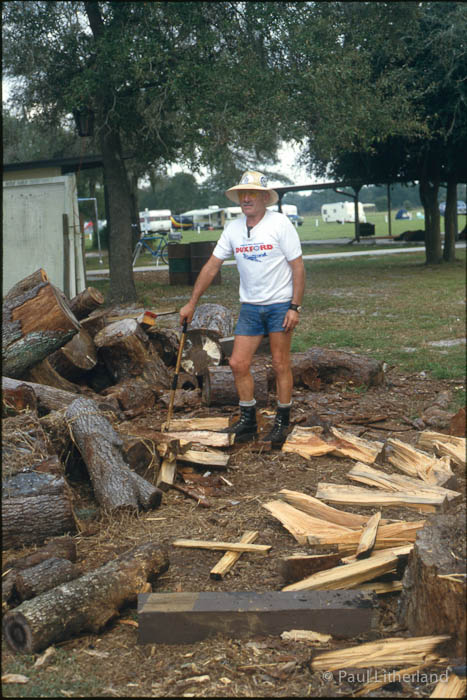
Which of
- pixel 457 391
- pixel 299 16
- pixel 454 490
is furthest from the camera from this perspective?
pixel 299 16

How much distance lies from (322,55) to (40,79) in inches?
231

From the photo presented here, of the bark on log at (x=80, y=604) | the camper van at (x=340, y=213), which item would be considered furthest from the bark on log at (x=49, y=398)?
the camper van at (x=340, y=213)

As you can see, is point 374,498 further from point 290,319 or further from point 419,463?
point 290,319

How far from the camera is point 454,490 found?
4617 mm

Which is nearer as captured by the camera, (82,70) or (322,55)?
(322,55)

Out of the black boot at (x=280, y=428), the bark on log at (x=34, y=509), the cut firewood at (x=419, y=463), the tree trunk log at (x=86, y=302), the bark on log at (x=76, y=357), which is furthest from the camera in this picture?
the tree trunk log at (x=86, y=302)

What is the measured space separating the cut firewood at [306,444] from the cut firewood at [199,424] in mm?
638

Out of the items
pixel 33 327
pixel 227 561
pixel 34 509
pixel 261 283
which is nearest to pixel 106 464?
pixel 34 509

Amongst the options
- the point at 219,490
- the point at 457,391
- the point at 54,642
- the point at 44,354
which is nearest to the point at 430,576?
the point at 54,642

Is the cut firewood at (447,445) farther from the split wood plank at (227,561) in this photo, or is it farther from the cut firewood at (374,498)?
the split wood plank at (227,561)

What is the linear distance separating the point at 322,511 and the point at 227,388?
266 centimetres

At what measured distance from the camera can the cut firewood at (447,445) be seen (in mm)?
5039

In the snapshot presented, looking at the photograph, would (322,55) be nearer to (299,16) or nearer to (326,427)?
(299,16)

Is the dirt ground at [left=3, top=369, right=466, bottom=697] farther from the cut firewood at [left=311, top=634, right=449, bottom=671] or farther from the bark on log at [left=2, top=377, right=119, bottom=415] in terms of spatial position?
the bark on log at [left=2, top=377, right=119, bottom=415]
